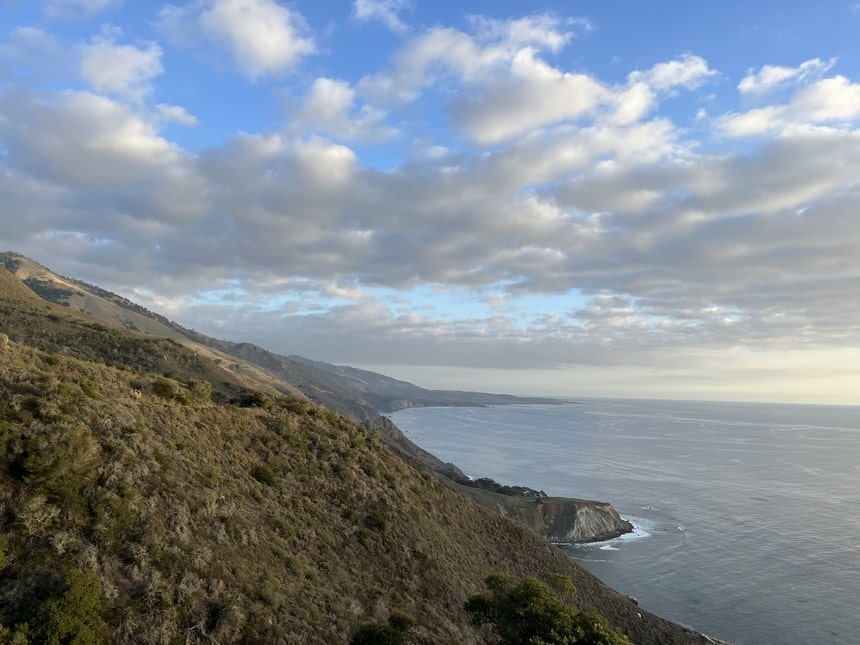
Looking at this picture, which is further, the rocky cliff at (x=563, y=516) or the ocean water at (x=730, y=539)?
the rocky cliff at (x=563, y=516)

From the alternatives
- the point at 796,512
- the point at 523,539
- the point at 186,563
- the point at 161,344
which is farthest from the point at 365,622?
the point at 796,512

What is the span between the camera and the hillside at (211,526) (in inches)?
756

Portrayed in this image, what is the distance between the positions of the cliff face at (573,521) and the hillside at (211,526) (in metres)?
42.4

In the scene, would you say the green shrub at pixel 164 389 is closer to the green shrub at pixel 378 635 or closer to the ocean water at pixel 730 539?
the green shrub at pixel 378 635

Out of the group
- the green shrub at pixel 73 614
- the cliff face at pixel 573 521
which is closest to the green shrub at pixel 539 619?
the green shrub at pixel 73 614

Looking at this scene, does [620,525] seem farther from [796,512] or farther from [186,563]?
[186,563]

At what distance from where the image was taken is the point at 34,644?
15.8 meters

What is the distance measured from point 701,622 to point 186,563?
62.7 metres

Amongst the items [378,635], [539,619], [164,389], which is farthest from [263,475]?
[539,619]

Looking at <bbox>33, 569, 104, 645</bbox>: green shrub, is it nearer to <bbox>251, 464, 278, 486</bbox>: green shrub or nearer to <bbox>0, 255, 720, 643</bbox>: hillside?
<bbox>0, 255, 720, 643</bbox>: hillside

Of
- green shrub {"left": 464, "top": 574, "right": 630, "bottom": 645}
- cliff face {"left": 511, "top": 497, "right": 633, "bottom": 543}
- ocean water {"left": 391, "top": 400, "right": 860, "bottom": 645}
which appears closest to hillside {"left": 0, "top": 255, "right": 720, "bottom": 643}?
green shrub {"left": 464, "top": 574, "right": 630, "bottom": 645}

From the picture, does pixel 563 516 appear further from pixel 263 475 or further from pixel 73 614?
pixel 73 614

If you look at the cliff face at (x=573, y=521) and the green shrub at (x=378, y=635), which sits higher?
the green shrub at (x=378, y=635)

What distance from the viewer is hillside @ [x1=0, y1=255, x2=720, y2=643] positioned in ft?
63.0
